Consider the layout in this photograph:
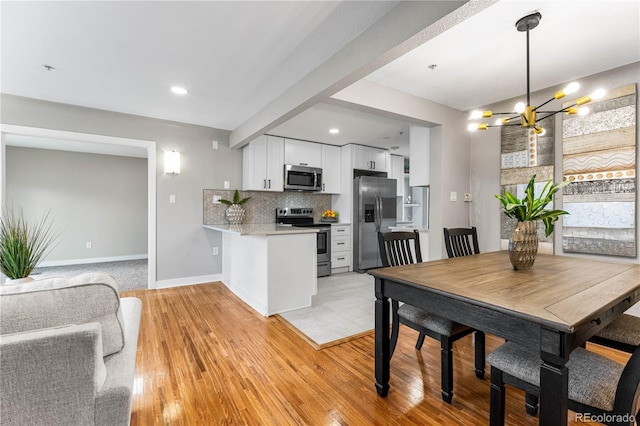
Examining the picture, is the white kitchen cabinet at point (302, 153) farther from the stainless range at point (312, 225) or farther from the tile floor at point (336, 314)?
the tile floor at point (336, 314)

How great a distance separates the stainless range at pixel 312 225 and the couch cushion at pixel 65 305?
3.54m

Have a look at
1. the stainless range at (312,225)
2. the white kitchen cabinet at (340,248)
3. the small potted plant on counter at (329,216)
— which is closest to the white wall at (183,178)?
the stainless range at (312,225)

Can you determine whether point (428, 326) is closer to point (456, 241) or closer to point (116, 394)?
point (456, 241)

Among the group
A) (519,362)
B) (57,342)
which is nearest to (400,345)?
(519,362)

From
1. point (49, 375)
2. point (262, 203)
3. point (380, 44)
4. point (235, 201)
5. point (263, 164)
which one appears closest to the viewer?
point (49, 375)

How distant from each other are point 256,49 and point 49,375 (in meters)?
Answer: 2.25

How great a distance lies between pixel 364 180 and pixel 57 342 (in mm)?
4674

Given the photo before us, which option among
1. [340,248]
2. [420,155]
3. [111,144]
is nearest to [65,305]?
[111,144]

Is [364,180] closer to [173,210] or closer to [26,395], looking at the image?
[173,210]

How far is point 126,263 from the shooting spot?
5.89 metres

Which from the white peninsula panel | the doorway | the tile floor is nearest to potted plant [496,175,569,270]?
the tile floor

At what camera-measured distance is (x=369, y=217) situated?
5.16m

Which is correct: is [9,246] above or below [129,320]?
above

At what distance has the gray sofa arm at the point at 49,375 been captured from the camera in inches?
28.8
